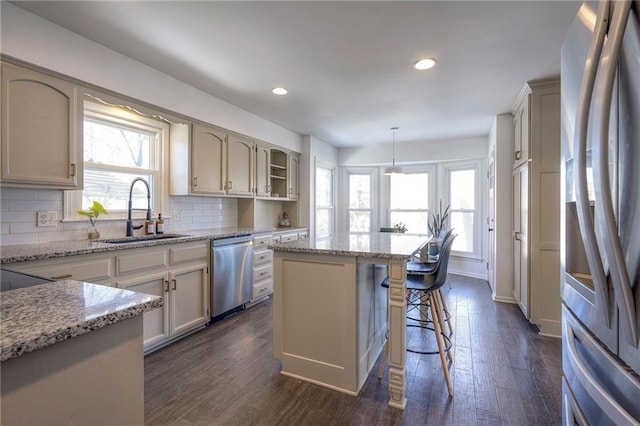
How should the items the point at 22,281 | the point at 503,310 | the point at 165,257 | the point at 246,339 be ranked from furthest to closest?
the point at 503,310, the point at 246,339, the point at 165,257, the point at 22,281

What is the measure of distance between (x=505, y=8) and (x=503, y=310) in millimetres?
3119

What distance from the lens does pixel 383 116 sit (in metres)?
4.09

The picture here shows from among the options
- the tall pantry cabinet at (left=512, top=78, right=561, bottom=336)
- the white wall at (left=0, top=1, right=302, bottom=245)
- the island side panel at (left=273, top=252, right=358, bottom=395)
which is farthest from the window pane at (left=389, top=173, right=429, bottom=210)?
the island side panel at (left=273, top=252, right=358, bottom=395)

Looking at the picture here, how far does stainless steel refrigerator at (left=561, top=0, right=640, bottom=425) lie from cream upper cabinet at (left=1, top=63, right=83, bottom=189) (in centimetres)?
282

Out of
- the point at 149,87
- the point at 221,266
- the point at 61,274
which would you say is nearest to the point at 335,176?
the point at 221,266

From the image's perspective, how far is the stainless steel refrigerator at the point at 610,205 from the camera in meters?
0.65

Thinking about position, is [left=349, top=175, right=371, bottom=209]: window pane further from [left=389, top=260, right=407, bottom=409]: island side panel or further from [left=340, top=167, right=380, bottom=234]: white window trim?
[left=389, top=260, right=407, bottom=409]: island side panel

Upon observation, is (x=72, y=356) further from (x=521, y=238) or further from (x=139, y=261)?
(x=521, y=238)

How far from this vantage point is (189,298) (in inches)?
112

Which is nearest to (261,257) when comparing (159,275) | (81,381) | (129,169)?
(159,275)

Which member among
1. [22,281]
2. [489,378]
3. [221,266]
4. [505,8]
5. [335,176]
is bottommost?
[489,378]

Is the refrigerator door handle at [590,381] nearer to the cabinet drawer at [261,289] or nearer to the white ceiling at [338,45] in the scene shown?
the white ceiling at [338,45]

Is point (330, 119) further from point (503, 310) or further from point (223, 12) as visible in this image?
point (503, 310)

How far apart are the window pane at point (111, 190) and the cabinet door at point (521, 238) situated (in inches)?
155
